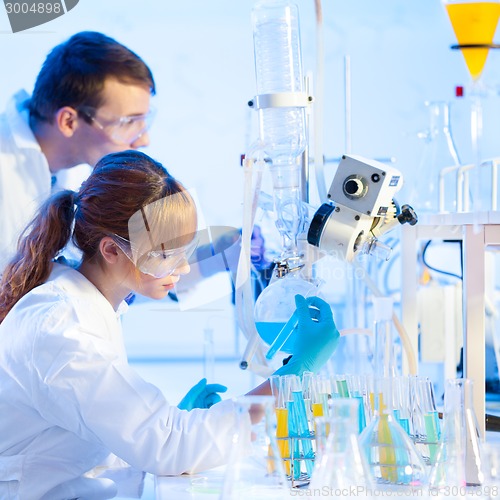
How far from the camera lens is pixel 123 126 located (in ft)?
9.12

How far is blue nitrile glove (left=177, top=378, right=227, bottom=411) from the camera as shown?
1768 millimetres

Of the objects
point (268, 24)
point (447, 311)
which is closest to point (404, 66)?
point (447, 311)

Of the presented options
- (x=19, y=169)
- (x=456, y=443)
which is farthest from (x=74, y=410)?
(x=19, y=169)

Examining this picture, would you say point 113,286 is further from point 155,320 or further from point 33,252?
point 155,320

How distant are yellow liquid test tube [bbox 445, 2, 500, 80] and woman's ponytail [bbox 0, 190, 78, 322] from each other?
0.88 m

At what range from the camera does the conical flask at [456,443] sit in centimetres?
118

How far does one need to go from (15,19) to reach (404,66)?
267 cm

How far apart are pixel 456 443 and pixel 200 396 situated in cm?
71

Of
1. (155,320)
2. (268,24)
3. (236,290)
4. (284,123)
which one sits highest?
(268,24)

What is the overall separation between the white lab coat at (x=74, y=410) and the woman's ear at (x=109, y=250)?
82mm

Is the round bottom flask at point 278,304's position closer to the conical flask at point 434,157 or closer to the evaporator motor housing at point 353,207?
the evaporator motor housing at point 353,207

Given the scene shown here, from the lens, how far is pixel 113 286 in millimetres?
1736

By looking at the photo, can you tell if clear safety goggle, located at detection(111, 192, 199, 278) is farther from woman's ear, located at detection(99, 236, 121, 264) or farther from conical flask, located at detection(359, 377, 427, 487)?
conical flask, located at detection(359, 377, 427, 487)

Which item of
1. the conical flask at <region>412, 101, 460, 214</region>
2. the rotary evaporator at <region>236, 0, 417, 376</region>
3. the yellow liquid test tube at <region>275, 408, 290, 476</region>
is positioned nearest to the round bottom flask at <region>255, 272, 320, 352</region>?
the rotary evaporator at <region>236, 0, 417, 376</region>
